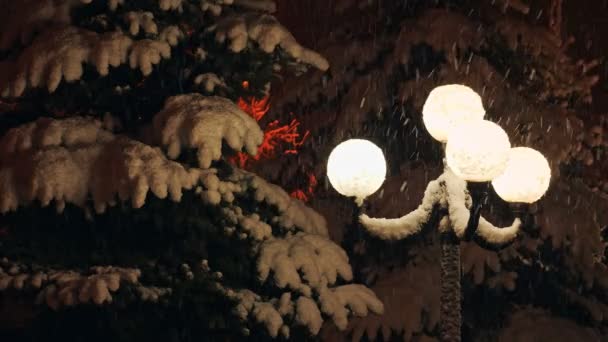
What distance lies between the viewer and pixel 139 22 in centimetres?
575

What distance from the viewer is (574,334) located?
350 inches

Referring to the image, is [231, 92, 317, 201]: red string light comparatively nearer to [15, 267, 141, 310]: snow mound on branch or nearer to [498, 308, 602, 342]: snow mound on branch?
[498, 308, 602, 342]: snow mound on branch

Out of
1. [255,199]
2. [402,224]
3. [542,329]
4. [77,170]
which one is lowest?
[542,329]

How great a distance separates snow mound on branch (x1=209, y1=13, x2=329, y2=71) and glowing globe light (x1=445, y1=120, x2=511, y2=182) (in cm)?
187

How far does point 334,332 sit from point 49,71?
474cm

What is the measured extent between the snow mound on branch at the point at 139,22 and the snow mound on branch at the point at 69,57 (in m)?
0.11

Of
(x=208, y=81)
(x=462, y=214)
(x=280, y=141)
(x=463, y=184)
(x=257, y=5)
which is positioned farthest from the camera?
(x=280, y=141)

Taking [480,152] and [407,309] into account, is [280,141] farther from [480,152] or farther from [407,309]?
[480,152]

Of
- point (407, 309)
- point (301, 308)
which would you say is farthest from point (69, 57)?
point (407, 309)

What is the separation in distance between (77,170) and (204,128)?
89cm

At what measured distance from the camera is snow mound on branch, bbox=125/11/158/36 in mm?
5707

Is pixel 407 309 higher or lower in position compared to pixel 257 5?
lower

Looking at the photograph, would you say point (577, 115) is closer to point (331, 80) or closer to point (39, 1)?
point (331, 80)

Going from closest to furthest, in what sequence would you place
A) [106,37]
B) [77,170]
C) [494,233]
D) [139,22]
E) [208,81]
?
[494,233] → [77,170] → [106,37] → [139,22] → [208,81]
